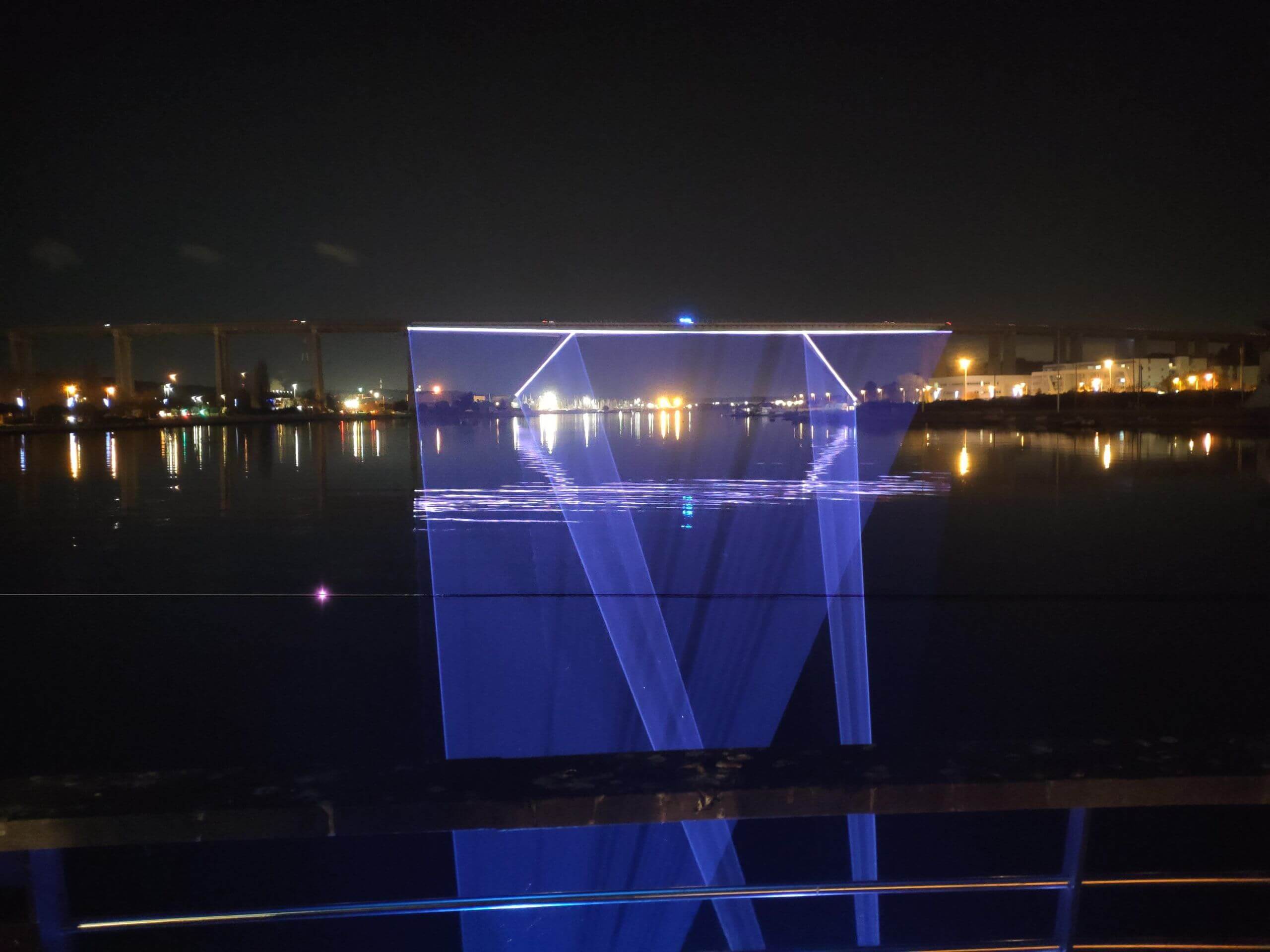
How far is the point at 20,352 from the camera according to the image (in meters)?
85.2

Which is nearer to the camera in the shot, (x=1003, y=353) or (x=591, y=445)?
(x=591, y=445)

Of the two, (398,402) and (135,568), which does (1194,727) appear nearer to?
(135,568)

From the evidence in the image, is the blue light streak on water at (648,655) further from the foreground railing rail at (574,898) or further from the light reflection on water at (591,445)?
the light reflection on water at (591,445)

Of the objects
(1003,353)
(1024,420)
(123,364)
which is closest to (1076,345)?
(1003,353)

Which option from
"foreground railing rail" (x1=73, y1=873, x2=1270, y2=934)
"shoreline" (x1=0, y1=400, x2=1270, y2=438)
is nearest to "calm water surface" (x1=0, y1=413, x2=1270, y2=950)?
"foreground railing rail" (x1=73, y1=873, x2=1270, y2=934)

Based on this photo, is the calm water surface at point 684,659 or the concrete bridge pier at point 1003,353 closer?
the calm water surface at point 684,659

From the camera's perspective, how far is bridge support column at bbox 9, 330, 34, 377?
84125 millimetres

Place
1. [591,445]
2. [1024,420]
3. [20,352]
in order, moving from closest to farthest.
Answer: [591,445] → [1024,420] → [20,352]

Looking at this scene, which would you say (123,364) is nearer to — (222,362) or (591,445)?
(222,362)

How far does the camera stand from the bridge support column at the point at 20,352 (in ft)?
276

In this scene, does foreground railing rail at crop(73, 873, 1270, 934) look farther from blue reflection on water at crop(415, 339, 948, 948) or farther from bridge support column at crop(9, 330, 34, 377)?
bridge support column at crop(9, 330, 34, 377)

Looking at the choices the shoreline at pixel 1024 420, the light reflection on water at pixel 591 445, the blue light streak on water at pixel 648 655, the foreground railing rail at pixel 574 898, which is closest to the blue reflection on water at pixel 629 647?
the blue light streak on water at pixel 648 655

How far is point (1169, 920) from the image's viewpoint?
2.96 meters

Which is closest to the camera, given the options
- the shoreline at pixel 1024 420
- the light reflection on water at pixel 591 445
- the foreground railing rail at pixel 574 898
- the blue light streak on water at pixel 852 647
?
the foreground railing rail at pixel 574 898
